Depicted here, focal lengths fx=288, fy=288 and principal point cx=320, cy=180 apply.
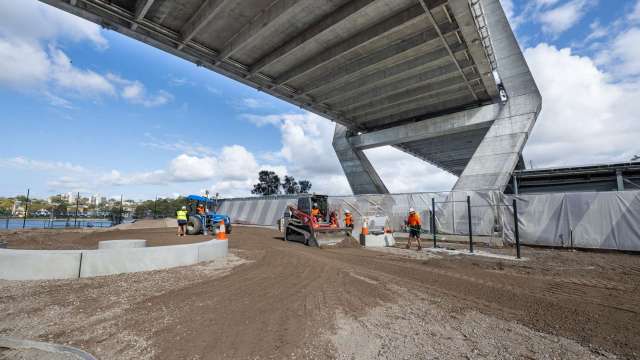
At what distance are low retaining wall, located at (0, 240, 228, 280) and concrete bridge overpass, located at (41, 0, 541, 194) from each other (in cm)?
988

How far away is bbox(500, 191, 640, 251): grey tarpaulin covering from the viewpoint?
1082 centimetres

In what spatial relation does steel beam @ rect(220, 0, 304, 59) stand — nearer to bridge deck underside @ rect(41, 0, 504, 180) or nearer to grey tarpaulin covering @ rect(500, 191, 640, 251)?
bridge deck underside @ rect(41, 0, 504, 180)

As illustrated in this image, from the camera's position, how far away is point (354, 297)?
16.1 ft

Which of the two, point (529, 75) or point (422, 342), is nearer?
point (422, 342)

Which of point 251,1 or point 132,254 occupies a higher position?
point 251,1

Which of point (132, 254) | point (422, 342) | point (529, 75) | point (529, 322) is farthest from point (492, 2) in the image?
point (132, 254)

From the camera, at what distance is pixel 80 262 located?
18.8 ft

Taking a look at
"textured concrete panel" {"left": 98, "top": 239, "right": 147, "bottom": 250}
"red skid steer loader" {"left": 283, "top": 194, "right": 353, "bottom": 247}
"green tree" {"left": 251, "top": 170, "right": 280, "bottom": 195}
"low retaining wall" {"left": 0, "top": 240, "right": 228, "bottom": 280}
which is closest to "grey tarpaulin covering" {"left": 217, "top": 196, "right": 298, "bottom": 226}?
"red skid steer loader" {"left": 283, "top": 194, "right": 353, "bottom": 247}

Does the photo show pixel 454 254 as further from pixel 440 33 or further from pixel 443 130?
pixel 443 130

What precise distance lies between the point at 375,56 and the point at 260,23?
6.49 m

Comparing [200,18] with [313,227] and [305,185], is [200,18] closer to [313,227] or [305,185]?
[313,227]

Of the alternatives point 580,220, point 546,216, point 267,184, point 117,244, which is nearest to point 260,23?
point 117,244

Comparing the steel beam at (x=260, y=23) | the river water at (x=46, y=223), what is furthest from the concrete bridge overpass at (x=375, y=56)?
the river water at (x=46, y=223)

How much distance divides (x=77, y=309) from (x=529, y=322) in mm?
6206
